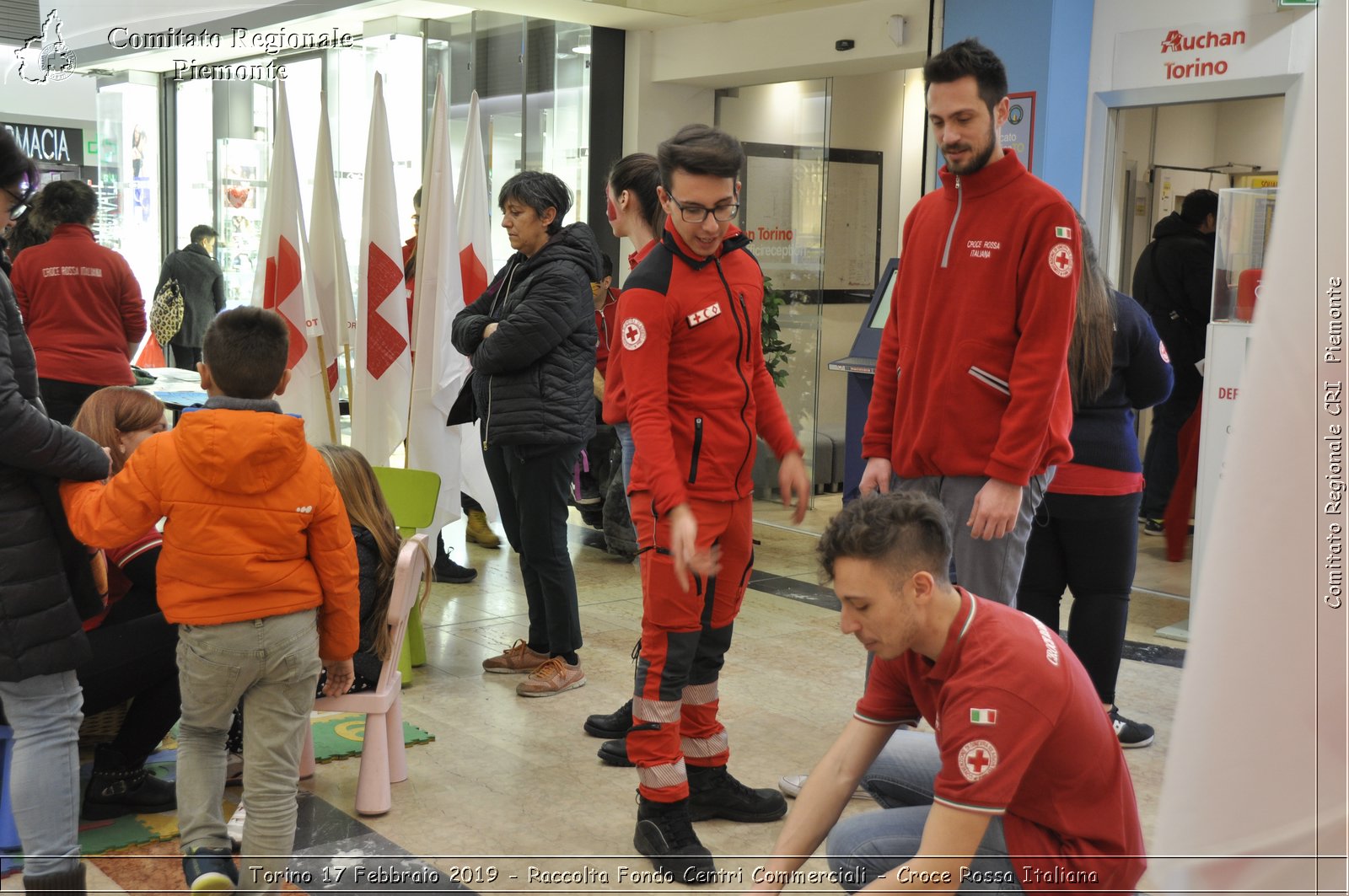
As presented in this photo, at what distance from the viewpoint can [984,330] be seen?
270 centimetres

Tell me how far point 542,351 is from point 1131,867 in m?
2.68

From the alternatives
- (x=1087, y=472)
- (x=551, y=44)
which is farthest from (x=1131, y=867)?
(x=551, y=44)

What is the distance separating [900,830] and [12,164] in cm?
225

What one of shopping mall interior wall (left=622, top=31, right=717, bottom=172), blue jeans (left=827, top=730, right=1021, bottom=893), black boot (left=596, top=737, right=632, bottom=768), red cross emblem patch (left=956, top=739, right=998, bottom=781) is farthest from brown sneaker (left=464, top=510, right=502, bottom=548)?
red cross emblem patch (left=956, top=739, right=998, bottom=781)

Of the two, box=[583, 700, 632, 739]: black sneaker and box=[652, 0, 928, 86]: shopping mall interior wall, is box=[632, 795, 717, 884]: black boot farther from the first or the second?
box=[652, 0, 928, 86]: shopping mall interior wall

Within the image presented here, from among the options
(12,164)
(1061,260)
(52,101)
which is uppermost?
(52,101)

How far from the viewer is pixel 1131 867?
1.89 m

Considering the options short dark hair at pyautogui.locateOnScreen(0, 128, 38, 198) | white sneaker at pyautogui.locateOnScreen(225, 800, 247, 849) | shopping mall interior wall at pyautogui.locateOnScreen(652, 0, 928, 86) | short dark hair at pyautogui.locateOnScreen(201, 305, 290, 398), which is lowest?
white sneaker at pyautogui.locateOnScreen(225, 800, 247, 849)

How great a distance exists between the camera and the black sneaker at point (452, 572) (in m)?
5.81

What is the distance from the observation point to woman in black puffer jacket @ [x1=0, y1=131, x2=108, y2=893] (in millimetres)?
2504

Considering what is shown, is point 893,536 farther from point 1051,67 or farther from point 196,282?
point 196,282

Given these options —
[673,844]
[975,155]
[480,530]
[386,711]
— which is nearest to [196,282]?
[480,530]

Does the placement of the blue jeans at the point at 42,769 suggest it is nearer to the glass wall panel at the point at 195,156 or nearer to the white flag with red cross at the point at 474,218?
the white flag with red cross at the point at 474,218

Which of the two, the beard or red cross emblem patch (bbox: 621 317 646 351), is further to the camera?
red cross emblem patch (bbox: 621 317 646 351)
